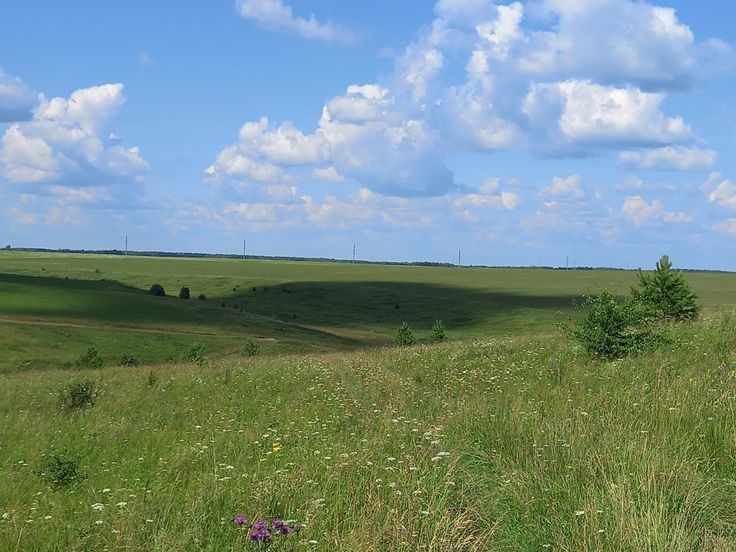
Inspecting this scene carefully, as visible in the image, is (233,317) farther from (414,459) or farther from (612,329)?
(414,459)

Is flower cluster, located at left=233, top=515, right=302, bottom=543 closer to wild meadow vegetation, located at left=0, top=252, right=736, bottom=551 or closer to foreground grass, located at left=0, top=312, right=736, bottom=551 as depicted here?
Result: wild meadow vegetation, located at left=0, top=252, right=736, bottom=551

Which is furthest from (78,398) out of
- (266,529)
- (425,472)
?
(266,529)

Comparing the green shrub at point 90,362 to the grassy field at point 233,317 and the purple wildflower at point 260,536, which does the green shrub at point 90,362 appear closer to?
the grassy field at point 233,317

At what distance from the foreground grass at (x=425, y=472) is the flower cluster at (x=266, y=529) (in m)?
0.15

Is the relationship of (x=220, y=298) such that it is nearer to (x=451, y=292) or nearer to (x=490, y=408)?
(x=451, y=292)

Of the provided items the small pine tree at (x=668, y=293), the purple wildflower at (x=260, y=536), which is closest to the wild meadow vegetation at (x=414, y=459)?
the purple wildflower at (x=260, y=536)

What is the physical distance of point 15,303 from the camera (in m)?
86.4

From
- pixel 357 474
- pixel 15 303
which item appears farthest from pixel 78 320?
pixel 357 474

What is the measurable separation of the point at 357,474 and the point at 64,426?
12310mm

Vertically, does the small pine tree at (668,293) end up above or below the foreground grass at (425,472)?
above

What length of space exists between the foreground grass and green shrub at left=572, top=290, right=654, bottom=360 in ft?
13.9

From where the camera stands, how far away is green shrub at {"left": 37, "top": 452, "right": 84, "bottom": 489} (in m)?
10.3

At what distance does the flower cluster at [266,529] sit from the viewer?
5414 millimetres

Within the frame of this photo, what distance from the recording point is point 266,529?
5.52m
